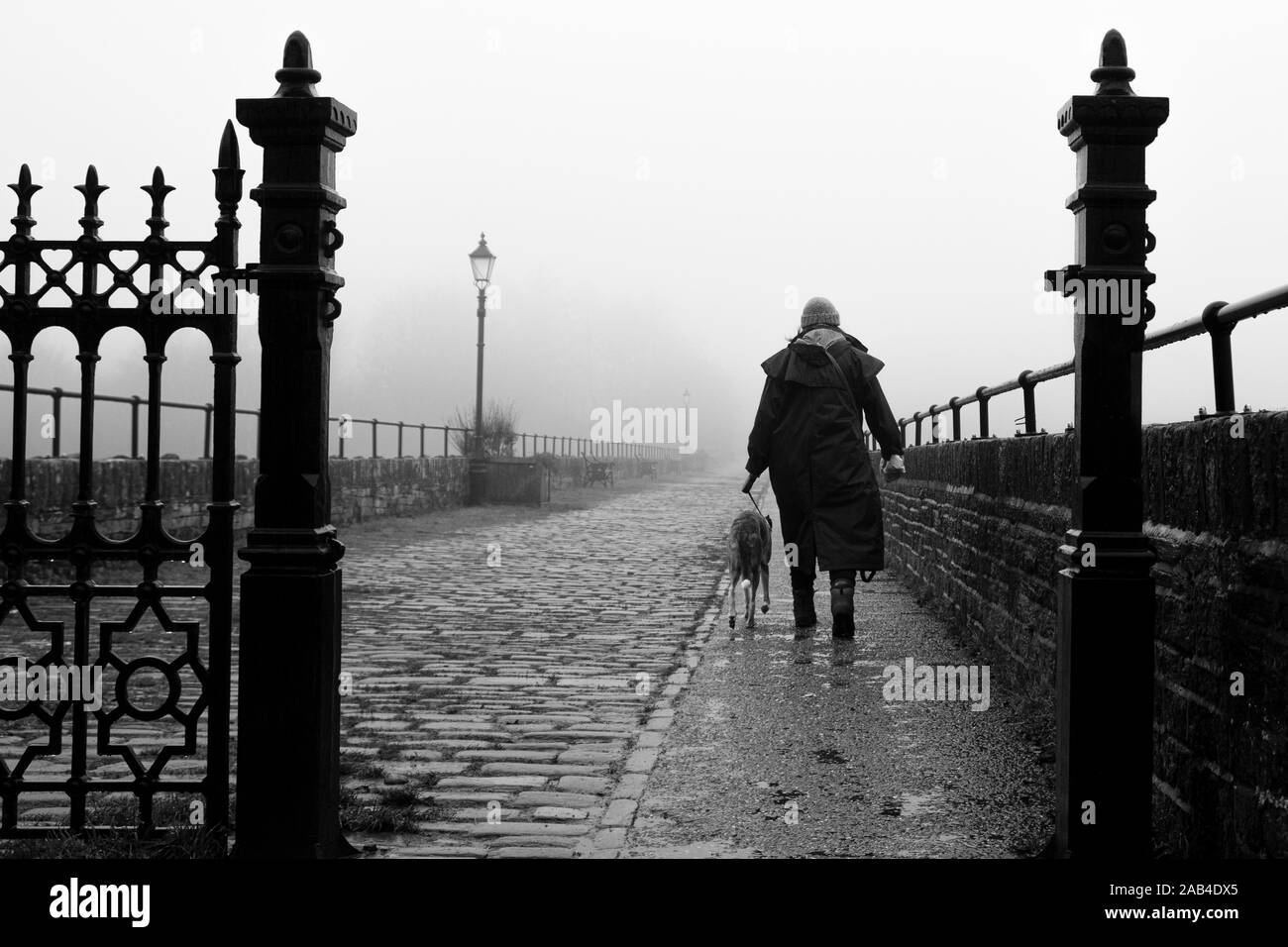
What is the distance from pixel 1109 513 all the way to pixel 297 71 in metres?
2.75

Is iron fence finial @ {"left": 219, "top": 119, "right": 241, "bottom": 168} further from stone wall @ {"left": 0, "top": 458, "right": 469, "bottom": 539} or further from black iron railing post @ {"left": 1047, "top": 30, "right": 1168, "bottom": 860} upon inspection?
stone wall @ {"left": 0, "top": 458, "right": 469, "bottom": 539}

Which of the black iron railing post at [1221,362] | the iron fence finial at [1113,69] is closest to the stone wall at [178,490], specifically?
the iron fence finial at [1113,69]

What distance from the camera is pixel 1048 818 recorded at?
4133 millimetres

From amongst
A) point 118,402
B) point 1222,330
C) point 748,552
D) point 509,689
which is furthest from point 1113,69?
point 118,402

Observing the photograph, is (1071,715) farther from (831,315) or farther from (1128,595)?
(831,315)

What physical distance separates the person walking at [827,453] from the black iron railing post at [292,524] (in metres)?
4.83

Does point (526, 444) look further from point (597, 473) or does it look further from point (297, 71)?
point (297, 71)

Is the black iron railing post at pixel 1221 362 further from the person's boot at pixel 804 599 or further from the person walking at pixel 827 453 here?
the person's boot at pixel 804 599

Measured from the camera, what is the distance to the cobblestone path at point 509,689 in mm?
4172

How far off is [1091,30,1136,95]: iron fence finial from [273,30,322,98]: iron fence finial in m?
2.34

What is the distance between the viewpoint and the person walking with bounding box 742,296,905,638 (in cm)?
827

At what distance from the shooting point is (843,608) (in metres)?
8.27
